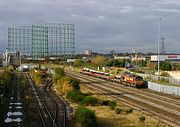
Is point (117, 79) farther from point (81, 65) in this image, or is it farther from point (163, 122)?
point (81, 65)

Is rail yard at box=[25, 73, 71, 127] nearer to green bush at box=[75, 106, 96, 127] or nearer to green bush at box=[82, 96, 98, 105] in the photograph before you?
green bush at box=[75, 106, 96, 127]

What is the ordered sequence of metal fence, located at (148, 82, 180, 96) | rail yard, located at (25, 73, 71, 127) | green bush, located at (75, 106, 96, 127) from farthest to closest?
metal fence, located at (148, 82, 180, 96), rail yard, located at (25, 73, 71, 127), green bush, located at (75, 106, 96, 127)

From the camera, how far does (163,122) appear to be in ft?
94.4

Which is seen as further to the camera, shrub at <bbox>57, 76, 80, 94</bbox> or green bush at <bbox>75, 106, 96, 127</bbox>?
shrub at <bbox>57, 76, 80, 94</bbox>

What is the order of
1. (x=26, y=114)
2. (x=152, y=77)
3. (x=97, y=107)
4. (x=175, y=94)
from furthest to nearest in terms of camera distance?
(x=152, y=77) < (x=175, y=94) < (x=97, y=107) < (x=26, y=114)

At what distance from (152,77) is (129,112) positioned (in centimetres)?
3835

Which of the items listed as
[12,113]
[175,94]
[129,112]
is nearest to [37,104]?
[12,113]

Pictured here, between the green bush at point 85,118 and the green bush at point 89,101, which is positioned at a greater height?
the green bush at point 85,118

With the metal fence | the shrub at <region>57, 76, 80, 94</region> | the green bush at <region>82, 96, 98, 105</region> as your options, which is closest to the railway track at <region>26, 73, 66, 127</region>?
the green bush at <region>82, 96, 98, 105</region>

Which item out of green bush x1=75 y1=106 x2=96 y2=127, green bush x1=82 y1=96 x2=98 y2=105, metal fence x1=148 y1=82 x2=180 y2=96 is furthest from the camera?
metal fence x1=148 y1=82 x2=180 y2=96

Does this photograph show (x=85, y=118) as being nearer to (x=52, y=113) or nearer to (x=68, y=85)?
(x=52, y=113)

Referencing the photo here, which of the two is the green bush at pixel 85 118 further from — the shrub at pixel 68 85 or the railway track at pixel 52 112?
the shrub at pixel 68 85

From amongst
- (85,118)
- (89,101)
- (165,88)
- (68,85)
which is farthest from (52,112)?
(165,88)

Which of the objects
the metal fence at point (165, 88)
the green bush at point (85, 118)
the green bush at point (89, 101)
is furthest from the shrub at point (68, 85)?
the green bush at point (85, 118)
